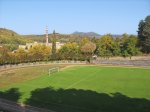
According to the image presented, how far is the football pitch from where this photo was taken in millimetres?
23498

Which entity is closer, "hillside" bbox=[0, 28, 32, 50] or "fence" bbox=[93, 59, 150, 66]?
"fence" bbox=[93, 59, 150, 66]

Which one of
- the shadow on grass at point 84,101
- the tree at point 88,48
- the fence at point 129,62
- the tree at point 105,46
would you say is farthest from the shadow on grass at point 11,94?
the tree at point 88,48

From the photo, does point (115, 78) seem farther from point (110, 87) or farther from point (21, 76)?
point (21, 76)

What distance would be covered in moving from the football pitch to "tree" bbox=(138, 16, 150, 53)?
31.8 metres

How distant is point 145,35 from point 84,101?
1967 inches

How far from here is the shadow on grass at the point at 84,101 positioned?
74.7 ft

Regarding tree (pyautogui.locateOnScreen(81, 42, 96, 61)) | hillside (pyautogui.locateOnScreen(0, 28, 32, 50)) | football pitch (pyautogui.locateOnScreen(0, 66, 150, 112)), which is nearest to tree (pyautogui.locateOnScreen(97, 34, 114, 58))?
→ tree (pyautogui.locateOnScreen(81, 42, 96, 61))

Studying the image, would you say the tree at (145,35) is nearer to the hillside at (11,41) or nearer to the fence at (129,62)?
the fence at (129,62)

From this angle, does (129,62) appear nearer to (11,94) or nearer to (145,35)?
A: (145,35)

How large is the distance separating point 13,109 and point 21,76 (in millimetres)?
19153

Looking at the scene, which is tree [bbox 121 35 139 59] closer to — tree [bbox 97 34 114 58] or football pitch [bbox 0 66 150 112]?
tree [bbox 97 34 114 58]

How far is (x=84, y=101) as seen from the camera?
83.0 feet

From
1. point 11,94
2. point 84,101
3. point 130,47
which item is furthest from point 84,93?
point 130,47

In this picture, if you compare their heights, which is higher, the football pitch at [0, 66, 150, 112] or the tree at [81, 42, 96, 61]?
the tree at [81, 42, 96, 61]
